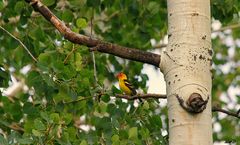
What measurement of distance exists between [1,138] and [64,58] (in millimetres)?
620

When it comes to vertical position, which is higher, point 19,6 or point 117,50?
point 19,6

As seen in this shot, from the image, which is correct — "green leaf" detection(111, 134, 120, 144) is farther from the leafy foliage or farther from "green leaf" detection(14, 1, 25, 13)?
"green leaf" detection(14, 1, 25, 13)

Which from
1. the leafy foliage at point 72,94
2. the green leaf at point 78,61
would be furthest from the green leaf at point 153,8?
the green leaf at point 78,61

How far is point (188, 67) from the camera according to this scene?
270cm

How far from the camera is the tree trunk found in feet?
8.50

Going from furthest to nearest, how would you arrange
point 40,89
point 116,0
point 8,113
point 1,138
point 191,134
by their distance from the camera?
point 116,0
point 8,113
point 40,89
point 1,138
point 191,134

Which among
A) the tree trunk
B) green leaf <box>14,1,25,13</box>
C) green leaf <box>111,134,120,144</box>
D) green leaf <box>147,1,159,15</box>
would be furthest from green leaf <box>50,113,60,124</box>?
green leaf <box>147,1,159,15</box>

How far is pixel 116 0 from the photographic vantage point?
5.59m

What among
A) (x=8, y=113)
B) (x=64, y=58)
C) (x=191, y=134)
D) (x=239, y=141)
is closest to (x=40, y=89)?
(x=64, y=58)

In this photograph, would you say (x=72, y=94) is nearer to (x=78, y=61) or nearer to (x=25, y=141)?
(x=78, y=61)

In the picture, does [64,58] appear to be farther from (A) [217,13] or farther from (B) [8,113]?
(A) [217,13]

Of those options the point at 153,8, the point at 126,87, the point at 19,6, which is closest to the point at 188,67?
the point at 126,87

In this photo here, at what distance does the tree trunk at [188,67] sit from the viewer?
259 centimetres

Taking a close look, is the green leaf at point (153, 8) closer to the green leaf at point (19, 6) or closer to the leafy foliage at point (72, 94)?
the leafy foliage at point (72, 94)
